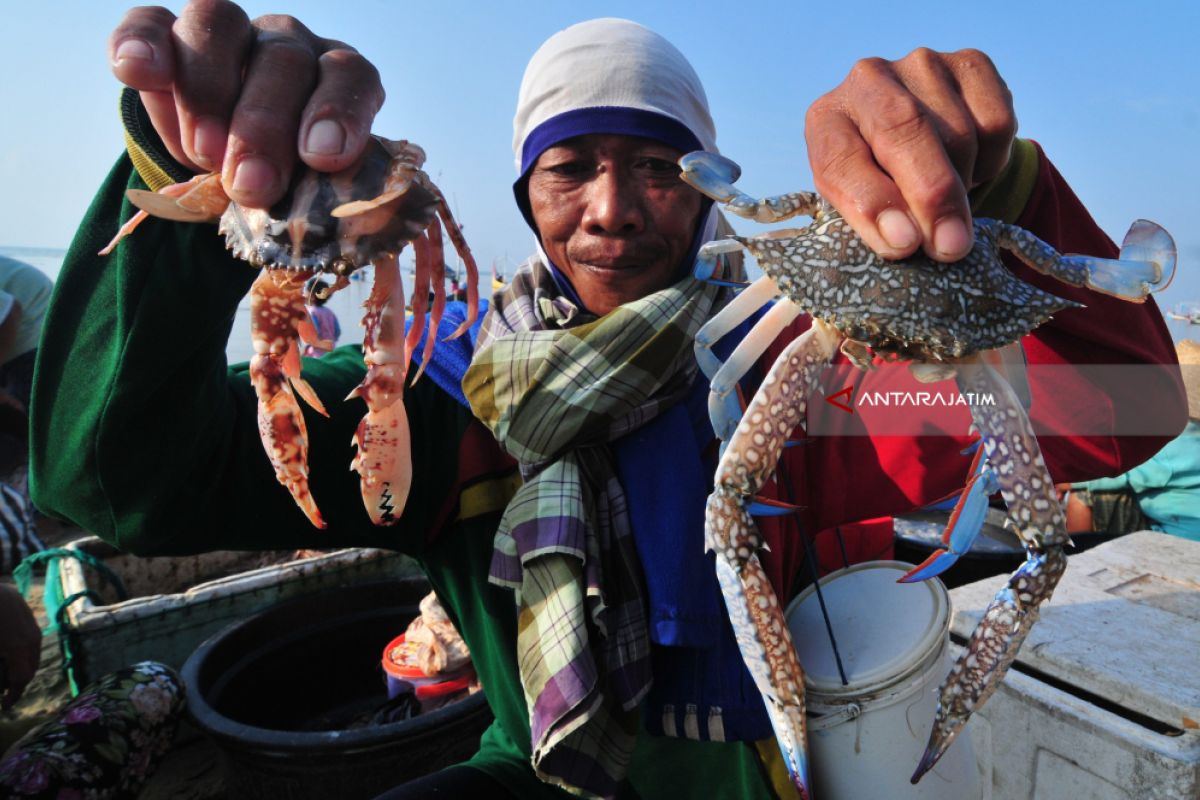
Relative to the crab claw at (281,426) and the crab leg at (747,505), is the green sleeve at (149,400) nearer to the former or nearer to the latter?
the crab claw at (281,426)

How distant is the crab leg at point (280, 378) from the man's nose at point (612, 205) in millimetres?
1041

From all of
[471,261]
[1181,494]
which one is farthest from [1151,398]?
[1181,494]

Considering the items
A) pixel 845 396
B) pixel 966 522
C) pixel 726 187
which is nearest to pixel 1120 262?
pixel 966 522

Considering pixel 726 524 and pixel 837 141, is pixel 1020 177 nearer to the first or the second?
pixel 837 141

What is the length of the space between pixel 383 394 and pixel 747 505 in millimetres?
727

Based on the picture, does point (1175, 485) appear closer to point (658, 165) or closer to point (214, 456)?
point (658, 165)

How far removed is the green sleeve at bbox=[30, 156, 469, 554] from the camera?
135cm

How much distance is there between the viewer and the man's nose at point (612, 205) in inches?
80.0

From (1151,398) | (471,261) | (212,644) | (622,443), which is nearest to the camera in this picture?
(471,261)

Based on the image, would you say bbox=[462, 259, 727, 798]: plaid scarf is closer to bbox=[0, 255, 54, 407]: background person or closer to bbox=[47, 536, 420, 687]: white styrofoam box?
bbox=[47, 536, 420, 687]: white styrofoam box

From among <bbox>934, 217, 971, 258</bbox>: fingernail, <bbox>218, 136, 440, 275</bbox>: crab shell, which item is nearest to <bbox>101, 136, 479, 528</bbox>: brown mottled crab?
<bbox>218, 136, 440, 275</bbox>: crab shell

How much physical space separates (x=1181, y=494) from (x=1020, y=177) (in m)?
4.23

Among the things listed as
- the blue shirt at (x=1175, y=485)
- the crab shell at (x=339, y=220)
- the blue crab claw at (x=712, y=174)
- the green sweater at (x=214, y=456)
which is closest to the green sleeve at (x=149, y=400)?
the green sweater at (x=214, y=456)

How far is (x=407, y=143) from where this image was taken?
1.20 meters
